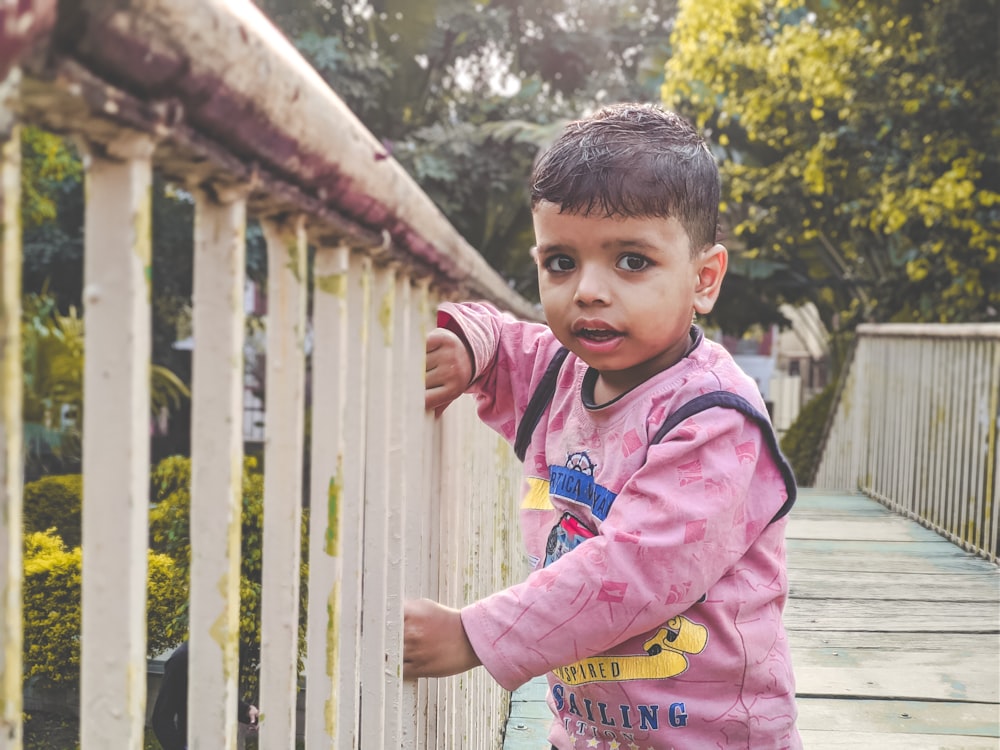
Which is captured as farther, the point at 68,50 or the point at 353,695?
the point at 353,695

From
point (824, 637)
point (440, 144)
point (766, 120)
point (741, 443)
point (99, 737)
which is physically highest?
point (440, 144)

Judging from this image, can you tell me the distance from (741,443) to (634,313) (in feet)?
0.77

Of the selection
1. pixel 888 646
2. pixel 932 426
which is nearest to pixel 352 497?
pixel 888 646

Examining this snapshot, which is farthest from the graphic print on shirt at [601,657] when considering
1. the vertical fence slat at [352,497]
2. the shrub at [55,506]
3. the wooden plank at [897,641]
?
the shrub at [55,506]

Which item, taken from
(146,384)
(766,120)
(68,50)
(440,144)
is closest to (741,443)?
(146,384)

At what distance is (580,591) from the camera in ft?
3.96

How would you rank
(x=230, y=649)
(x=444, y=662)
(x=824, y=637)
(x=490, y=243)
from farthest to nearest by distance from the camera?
(x=490, y=243) < (x=824, y=637) < (x=444, y=662) < (x=230, y=649)

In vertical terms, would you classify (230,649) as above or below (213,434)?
below

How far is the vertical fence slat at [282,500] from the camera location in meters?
0.77

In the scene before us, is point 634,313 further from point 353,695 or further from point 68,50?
point 68,50

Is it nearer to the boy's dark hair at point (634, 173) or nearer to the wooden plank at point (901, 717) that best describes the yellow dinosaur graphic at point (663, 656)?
the boy's dark hair at point (634, 173)

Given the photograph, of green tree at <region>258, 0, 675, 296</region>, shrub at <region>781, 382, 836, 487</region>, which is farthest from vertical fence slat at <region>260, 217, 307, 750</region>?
green tree at <region>258, 0, 675, 296</region>

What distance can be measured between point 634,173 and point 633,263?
13cm

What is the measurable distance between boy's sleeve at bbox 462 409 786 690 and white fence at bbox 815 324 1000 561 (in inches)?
136
